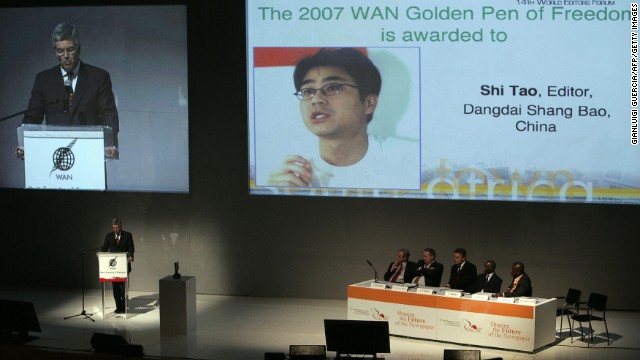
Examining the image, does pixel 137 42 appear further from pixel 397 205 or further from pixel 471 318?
pixel 471 318

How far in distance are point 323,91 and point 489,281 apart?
3.48 metres

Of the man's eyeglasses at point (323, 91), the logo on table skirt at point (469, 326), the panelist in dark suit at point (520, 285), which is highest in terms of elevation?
the man's eyeglasses at point (323, 91)

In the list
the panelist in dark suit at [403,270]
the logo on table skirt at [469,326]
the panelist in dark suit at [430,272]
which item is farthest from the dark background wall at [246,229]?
the logo on table skirt at [469,326]

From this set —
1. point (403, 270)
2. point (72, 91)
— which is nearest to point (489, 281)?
point (403, 270)

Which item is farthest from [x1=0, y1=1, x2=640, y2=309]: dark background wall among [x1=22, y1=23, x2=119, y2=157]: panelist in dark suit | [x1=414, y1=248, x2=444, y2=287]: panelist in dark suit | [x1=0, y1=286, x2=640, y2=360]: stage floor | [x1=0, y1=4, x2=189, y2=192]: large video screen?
[x1=414, y1=248, x2=444, y2=287]: panelist in dark suit

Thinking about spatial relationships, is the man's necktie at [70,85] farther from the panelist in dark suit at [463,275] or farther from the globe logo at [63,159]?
the panelist in dark suit at [463,275]

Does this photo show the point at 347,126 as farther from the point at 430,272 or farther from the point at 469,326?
the point at 469,326

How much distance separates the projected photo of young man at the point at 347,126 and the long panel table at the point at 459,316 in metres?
1.88

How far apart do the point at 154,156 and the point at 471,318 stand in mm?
5241

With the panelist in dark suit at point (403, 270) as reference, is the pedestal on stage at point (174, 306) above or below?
below

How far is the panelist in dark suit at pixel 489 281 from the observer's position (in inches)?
450

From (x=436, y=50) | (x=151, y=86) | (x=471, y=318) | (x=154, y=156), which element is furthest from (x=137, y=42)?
(x=471, y=318)

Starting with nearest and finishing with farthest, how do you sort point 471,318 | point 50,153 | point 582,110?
1. point 471,318
2. point 582,110
3. point 50,153

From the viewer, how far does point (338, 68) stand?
43.3ft
